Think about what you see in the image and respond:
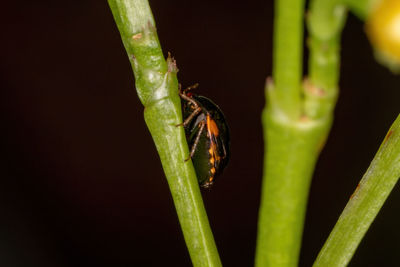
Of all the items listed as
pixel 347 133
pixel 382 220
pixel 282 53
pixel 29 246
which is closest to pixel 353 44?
Result: pixel 347 133

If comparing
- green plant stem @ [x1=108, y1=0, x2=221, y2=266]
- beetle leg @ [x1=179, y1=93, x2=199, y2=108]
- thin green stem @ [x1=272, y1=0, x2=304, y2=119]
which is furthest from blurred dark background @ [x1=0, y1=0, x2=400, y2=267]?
thin green stem @ [x1=272, y1=0, x2=304, y2=119]

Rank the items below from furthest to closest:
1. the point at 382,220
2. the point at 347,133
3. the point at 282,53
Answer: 1. the point at 347,133
2. the point at 382,220
3. the point at 282,53

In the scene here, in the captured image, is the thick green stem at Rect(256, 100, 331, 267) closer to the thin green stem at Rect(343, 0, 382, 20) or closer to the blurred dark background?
the thin green stem at Rect(343, 0, 382, 20)

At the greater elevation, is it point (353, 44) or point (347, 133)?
point (353, 44)

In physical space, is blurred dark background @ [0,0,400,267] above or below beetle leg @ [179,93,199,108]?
below

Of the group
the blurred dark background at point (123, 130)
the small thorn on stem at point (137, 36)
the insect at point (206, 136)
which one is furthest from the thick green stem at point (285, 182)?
the blurred dark background at point (123, 130)

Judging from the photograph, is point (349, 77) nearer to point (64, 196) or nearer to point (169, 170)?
point (64, 196)
